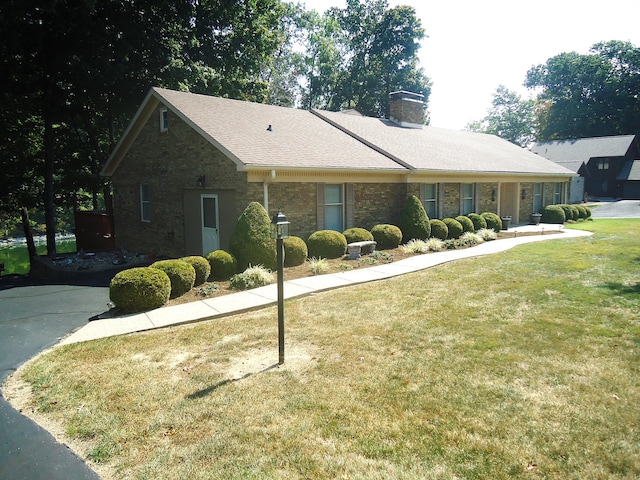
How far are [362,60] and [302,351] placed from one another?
150 feet

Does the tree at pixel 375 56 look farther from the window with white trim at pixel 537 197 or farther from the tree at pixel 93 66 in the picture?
the window with white trim at pixel 537 197

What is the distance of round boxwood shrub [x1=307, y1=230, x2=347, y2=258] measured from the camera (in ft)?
43.3

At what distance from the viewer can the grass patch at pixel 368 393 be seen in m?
3.73

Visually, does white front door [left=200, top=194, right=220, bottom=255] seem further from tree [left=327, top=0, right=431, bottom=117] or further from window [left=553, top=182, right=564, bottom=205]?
tree [left=327, top=0, right=431, bottom=117]

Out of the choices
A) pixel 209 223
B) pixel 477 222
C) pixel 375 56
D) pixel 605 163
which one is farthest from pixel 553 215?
pixel 605 163

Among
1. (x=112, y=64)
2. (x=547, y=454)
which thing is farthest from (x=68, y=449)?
(x=112, y=64)

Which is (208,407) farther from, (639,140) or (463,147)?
(639,140)

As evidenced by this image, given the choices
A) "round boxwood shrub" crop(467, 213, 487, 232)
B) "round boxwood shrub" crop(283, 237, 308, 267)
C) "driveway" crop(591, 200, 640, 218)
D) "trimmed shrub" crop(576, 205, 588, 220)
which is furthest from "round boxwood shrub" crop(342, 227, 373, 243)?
"driveway" crop(591, 200, 640, 218)

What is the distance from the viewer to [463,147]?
2389cm

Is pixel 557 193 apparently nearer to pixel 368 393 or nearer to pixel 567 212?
pixel 567 212

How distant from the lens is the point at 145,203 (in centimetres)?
1723

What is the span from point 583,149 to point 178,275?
56.1 m

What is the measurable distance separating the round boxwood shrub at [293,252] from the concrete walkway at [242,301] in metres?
1.33

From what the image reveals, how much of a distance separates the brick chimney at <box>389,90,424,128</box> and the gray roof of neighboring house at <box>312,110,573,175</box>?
67cm
